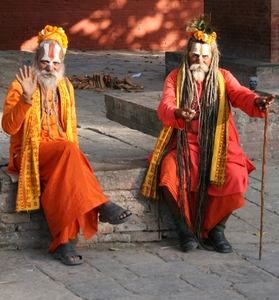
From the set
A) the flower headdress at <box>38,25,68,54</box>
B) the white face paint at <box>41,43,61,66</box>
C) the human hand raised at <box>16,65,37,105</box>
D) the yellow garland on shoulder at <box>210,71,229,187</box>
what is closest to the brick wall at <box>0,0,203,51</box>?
the flower headdress at <box>38,25,68,54</box>

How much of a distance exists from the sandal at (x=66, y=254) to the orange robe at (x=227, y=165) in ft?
2.54

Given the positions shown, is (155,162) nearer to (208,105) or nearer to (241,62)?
(208,105)

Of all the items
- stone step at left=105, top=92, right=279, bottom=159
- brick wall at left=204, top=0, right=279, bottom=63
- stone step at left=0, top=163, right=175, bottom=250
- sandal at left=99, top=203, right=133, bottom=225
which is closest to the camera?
sandal at left=99, top=203, right=133, bottom=225

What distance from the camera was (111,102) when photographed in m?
9.38

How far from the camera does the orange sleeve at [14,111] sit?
5445 mm

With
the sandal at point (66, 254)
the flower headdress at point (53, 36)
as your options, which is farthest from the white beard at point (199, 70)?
the sandal at point (66, 254)

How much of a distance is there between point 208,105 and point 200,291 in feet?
4.88

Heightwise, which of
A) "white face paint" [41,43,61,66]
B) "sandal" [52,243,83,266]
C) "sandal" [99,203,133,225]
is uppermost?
"white face paint" [41,43,61,66]

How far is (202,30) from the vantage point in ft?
19.5

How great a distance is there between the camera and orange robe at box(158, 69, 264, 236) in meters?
5.73

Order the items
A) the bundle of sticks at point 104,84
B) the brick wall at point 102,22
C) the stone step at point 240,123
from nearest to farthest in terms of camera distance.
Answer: the stone step at point 240,123 < the bundle of sticks at point 104,84 < the brick wall at point 102,22

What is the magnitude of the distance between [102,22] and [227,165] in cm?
1293

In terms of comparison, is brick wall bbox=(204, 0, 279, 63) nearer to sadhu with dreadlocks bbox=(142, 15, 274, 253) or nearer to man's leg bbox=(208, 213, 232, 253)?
sadhu with dreadlocks bbox=(142, 15, 274, 253)

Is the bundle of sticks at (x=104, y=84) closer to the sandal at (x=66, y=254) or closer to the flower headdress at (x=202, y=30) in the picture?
the flower headdress at (x=202, y=30)
